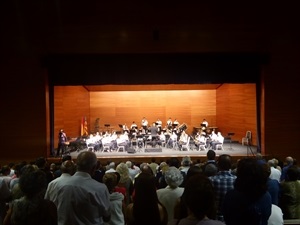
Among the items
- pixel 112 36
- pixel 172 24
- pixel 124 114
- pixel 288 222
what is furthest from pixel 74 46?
pixel 288 222

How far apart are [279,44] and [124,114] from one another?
818 cm

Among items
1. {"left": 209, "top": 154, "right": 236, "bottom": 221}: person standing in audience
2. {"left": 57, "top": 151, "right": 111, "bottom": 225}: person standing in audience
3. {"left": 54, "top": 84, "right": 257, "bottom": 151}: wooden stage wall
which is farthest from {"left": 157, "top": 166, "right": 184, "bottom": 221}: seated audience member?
{"left": 54, "top": 84, "right": 257, "bottom": 151}: wooden stage wall

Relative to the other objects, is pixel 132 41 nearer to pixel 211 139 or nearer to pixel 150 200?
pixel 211 139

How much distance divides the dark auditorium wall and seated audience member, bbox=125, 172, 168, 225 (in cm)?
1070

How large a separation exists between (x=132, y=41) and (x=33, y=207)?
11.1 metres

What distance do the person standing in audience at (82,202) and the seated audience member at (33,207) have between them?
1.48ft

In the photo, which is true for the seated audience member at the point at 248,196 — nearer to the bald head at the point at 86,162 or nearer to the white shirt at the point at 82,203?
the white shirt at the point at 82,203

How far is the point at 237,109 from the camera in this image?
55.1 ft

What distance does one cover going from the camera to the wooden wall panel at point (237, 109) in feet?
50.9

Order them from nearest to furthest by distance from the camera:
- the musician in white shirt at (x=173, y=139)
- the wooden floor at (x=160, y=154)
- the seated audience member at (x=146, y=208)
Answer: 1. the seated audience member at (x=146, y=208)
2. the wooden floor at (x=160, y=154)
3. the musician in white shirt at (x=173, y=139)

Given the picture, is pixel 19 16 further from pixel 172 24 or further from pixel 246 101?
pixel 246 101

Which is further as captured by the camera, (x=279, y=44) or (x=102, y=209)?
(x=279, y=44)

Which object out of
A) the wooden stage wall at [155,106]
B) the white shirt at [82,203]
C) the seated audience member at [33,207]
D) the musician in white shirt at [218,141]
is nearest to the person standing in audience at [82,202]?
the white shirt at [82,203]

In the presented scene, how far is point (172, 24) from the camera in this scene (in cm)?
1307
